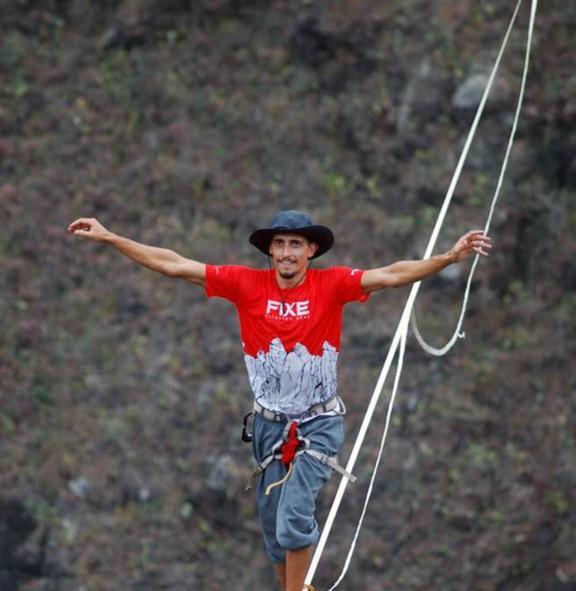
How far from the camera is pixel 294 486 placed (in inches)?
301

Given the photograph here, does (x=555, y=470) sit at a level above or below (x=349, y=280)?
below

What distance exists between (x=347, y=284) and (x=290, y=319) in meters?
0.33

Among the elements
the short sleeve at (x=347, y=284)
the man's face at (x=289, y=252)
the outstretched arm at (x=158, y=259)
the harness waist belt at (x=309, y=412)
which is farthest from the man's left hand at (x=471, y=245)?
the outstretched arm at (x=158, y=259)

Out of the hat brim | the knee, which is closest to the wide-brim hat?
the hat brim

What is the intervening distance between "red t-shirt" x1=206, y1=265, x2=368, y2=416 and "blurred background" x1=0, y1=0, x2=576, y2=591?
6715mm

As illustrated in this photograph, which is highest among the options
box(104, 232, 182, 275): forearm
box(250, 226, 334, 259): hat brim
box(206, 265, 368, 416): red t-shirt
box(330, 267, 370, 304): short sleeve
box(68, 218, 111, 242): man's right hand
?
box(250, 226, 334, 259): hat brim

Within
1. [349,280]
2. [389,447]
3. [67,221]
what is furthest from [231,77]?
[349,280]

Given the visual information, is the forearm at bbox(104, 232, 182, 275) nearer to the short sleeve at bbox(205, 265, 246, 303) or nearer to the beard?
the short sleeve at bbox(205, 265, 246, 303)

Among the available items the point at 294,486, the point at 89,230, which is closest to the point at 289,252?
the point at 89,230

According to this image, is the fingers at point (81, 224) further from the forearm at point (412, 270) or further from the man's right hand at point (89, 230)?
the forearm at point (412, 270)

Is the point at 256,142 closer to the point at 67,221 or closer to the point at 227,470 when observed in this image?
the point at 67,221

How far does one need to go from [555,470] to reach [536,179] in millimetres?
2904

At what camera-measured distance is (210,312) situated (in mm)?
15172

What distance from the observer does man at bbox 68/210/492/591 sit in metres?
7.50
